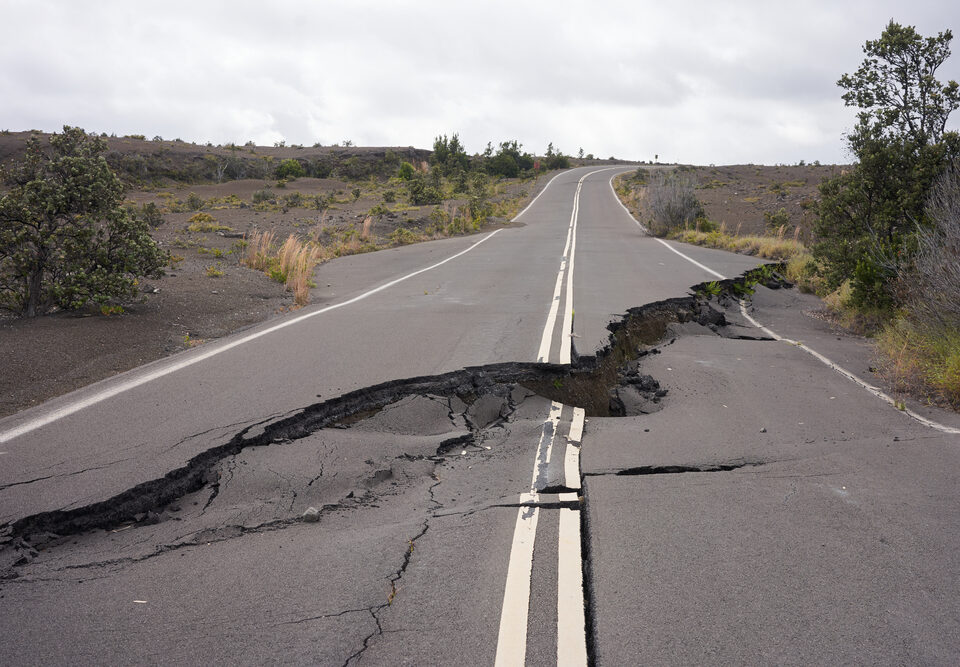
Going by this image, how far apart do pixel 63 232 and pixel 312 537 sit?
743 centimetres

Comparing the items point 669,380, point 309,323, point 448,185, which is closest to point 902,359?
point 669,380

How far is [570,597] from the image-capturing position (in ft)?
9.87

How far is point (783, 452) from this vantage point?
4824mm

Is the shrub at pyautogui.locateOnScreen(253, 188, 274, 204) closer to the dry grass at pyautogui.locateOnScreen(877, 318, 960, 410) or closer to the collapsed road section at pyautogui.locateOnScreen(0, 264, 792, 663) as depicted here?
the collapsed road section at pyautogui.locateOnScreen(0, 264, 792, 663)

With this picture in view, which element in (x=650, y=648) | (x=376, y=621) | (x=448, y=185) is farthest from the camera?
(x=448, y=185)

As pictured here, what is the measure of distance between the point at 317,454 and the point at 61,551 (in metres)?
1.67

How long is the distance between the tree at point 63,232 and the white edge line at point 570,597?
785cm

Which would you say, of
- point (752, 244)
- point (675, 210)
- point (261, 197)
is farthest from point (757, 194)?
point (261, 197)

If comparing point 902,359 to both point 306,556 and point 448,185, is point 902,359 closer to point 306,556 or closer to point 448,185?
point 306,556

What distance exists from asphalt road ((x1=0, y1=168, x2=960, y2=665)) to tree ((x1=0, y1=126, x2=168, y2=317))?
2764 mm

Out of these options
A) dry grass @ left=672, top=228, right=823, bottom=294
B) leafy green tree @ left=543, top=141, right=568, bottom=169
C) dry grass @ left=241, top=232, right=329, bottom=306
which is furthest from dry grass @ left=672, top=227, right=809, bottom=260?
leafy green tree @ left=543, top=141, right=568, bottom=169

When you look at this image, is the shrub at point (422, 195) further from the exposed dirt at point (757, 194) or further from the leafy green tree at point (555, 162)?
the leafy green tree at point (555, 162)

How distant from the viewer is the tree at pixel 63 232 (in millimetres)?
8492

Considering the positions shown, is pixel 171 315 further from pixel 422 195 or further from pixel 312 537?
pixel 422 195
